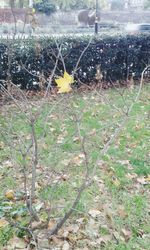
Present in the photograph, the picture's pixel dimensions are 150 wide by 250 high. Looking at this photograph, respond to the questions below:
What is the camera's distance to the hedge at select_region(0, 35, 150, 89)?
6.91m

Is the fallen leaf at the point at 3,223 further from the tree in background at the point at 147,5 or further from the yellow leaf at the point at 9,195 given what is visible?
the tree in background at the point at 147,5

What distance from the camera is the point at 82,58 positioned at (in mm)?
7805

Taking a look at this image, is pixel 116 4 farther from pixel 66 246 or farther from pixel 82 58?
pixel 66 246

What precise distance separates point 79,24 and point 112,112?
62.4ft

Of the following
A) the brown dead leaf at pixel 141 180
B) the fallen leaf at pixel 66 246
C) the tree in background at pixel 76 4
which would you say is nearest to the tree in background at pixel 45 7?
the tree in background at pixel 76 4

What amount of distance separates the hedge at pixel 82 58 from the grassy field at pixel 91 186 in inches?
66.0

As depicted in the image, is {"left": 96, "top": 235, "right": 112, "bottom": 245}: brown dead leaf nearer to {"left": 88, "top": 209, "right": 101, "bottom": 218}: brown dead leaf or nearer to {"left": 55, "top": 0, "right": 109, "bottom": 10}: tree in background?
{"left": 88, "top": 209, "right": 101, "bottom": 218}: brown dead leaf

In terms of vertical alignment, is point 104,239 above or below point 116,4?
above

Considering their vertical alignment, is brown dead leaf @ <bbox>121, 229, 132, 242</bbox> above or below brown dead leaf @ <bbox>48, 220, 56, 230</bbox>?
below

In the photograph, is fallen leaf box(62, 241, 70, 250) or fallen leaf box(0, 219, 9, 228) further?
fallen leaf box(0, 219, 9, 228)

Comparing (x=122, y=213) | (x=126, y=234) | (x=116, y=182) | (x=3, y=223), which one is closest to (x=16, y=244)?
(x=3, y=223)

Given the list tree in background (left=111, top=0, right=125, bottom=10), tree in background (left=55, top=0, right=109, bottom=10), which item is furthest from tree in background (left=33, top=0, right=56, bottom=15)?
tree in background (left=111, top=0, right=125, bottom=10)

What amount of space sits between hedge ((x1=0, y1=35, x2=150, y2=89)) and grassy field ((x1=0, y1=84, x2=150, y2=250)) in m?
1.68

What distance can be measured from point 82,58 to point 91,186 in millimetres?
4765
